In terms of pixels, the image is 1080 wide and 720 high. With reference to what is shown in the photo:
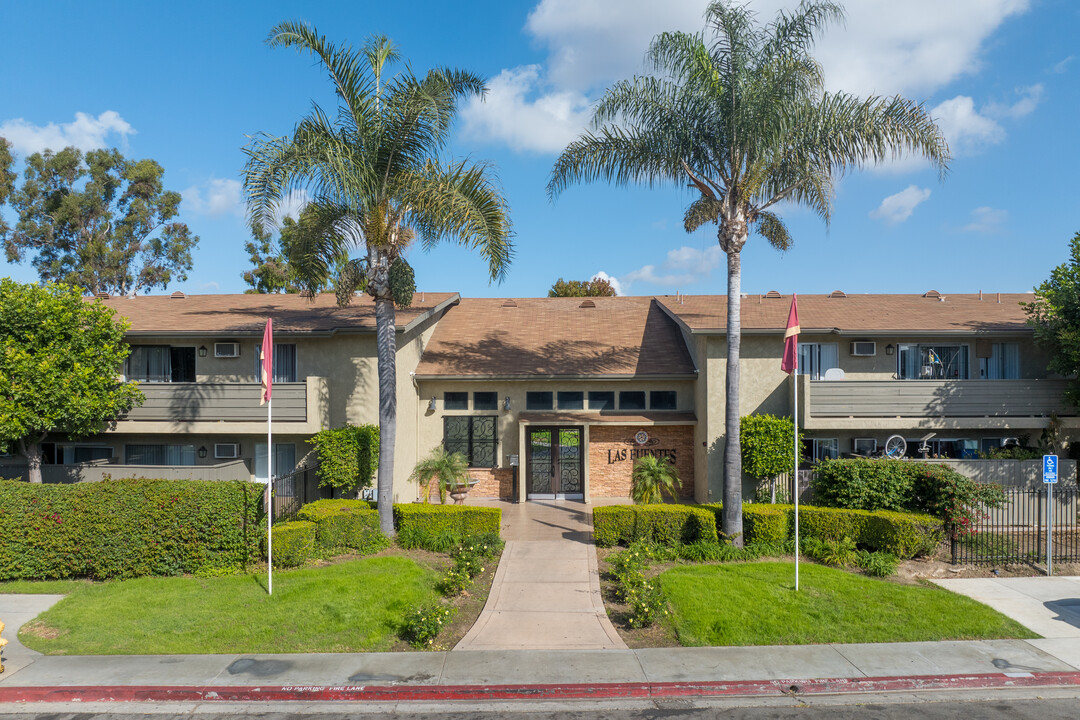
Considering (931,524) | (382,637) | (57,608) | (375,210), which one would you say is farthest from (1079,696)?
(57,608)

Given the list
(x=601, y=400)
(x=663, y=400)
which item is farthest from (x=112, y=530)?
(x=663, y=400)

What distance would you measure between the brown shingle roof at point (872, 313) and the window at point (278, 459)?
37.8 ft

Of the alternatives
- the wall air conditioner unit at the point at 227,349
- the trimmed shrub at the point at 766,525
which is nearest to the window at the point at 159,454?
the wall air conditioner unit at the point at 227,349

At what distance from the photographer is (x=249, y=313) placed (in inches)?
781

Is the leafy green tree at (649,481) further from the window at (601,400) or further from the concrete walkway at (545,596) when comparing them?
the window at (601,400)

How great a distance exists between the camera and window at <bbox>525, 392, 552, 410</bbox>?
64.3 ft

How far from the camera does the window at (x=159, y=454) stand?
18.3 m

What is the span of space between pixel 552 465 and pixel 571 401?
2029 millimetres

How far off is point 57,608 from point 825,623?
40.5ft

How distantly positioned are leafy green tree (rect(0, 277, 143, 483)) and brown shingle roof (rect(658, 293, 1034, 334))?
14756 millimetres

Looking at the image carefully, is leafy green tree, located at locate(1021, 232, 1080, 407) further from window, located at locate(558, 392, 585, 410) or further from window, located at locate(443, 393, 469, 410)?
window, located at locate(443, 393, 469, 410)

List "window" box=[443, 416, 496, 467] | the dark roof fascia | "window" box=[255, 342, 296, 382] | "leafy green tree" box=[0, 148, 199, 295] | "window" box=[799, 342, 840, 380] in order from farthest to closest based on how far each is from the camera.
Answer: "leafy green tree" box=[0, 148, 199, 295] → "window" box=[443, 416, 496, 467] → the dark roof fascia → "window" box=[799, 342, 840, 380] → "window" box=[255, 342, 296, 382]

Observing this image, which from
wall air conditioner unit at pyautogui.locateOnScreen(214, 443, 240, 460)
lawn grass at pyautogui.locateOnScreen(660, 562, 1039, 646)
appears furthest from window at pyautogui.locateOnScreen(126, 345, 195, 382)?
lawn grass at pyautogui.locateOnScreen(660, 562, 1039, 646)

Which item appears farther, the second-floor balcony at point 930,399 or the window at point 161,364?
the window at point 161,364
